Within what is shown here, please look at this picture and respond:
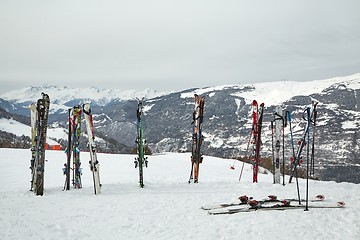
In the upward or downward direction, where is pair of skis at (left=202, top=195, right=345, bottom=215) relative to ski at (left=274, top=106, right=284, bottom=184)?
downward

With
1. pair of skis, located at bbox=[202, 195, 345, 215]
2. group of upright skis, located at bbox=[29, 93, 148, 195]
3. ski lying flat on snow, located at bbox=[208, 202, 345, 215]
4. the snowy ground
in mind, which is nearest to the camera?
the snowy ground

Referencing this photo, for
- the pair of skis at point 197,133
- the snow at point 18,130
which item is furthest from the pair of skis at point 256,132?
the snow at point 18,130

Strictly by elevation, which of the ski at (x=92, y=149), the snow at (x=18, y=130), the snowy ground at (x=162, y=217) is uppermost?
the snow at (x=18, y=130)

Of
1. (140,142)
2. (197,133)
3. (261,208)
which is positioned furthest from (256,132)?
(261,208)

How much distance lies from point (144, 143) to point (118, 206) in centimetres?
449

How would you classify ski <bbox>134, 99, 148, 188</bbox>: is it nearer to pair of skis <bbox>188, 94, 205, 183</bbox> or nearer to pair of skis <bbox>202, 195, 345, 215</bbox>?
pair of skis <bbox>188, 94, 205, 183</bbox>

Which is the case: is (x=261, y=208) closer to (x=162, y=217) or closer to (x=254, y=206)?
(x=254, y=206)

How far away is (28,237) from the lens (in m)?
6.26

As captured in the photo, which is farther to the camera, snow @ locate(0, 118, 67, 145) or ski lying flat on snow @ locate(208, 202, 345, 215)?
snow @ locate(0, 118, 67, 145)

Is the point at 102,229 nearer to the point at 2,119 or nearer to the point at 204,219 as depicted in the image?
the point at 204,219

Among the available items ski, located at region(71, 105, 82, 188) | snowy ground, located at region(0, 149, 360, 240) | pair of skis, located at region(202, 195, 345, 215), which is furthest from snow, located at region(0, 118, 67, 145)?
pair of skis, located at region(202, 195, 345, 215)

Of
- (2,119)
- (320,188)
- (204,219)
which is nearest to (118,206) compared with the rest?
(204,219)

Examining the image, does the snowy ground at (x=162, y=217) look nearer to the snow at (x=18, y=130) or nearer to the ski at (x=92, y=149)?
the ski at (x=92, y=149)

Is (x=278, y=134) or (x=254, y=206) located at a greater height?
(x=278, y=134)
